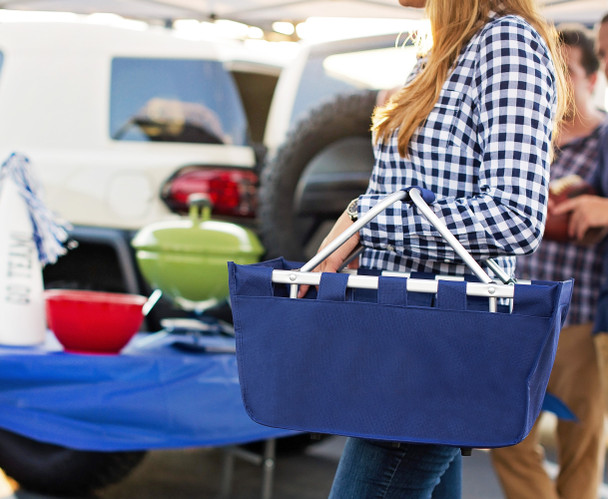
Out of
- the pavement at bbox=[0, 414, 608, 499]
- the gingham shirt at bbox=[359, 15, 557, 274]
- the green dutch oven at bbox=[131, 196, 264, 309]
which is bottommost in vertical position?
the pavement at bbox=[0, 414, 608, 499]

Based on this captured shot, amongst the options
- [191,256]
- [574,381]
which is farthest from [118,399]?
[574,381]

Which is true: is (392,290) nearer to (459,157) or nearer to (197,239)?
(459,157)

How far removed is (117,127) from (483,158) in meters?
→ 2.49

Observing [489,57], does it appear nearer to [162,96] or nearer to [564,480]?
[564,480]

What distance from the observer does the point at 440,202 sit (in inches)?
52.4

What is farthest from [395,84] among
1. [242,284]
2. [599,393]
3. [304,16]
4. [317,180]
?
[304,16]

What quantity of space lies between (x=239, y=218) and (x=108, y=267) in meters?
0.58

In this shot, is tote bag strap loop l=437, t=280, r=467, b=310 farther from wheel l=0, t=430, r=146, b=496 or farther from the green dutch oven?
wheel l=0, t=430, r=146, b=496

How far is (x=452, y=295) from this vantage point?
3.93 feet

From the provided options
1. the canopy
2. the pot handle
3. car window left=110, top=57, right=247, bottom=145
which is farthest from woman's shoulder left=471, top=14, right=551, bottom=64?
the canopy

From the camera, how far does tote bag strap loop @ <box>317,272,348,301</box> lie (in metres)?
1.23

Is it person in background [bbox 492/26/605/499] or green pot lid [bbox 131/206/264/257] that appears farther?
green pot lid [bbox 131/206/264/257]

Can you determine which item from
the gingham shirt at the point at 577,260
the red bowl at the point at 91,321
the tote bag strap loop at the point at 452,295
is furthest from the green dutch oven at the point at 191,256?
the tote bag strap loop at the point at 452,295

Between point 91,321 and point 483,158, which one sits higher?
point 483,158
